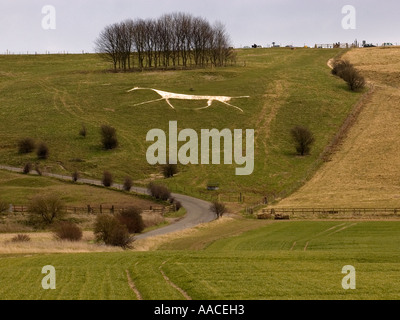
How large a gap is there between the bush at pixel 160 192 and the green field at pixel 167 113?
6.31 metres

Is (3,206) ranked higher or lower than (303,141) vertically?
lower

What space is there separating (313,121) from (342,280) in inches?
3621

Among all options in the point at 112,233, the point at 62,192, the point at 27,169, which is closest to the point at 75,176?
the point at 27,169

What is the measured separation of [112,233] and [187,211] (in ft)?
79.8

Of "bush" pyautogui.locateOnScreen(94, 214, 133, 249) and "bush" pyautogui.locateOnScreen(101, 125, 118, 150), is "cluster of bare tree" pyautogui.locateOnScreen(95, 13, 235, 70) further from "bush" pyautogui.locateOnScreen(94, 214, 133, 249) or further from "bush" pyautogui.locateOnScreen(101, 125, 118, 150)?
"bush" pyautogui.locateOnScreen(94, 214, 133, 249)

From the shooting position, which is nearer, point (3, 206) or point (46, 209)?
point (46, 209)

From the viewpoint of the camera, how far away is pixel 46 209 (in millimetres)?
67312

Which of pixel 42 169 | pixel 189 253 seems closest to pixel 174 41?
pixel 42 169

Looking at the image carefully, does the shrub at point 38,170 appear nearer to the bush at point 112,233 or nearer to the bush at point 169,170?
the bush at point 169,170

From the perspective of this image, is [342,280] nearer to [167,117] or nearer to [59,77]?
[167,117]

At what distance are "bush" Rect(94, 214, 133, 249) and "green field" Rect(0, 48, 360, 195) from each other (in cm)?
3411

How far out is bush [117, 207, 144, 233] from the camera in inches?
2386

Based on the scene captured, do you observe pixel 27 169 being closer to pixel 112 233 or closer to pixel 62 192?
pixel 62 192

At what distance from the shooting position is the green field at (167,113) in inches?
3688
